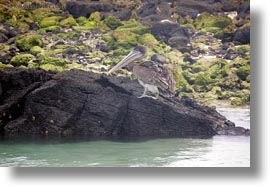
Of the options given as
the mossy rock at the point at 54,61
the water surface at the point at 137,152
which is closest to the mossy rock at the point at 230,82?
the water surface at the point at 137,152

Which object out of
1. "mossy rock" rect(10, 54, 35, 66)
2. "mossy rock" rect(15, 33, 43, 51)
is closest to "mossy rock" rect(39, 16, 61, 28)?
"mossy rock" rect(15, 33, 43, 51)

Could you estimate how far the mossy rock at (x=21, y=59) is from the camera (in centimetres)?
474

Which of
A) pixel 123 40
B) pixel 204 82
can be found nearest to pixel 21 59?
pixel 123 40

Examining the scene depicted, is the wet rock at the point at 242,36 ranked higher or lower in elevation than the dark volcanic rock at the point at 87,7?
lower

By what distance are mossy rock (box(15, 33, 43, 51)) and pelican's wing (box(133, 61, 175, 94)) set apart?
2.84ft

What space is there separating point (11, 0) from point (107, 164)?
1645 millimetres

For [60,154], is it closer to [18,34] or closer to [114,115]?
[114,115]

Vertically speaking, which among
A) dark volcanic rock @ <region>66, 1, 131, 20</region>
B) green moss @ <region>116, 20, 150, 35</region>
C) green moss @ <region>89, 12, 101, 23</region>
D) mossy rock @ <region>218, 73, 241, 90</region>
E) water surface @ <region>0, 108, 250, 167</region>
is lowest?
water surface @ <region>0, 108, 250, 167</region>

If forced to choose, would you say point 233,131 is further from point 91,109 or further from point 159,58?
point 91,109

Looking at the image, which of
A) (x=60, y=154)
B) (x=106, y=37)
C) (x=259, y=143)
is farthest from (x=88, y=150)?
(x=259, y=143)

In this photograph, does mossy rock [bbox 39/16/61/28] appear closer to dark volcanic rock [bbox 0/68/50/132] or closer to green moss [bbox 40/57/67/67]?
green moss [bbox 40/57/67/67]

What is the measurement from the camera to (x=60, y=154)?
4.48 metres

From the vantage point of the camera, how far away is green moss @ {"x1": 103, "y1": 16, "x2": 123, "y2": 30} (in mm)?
4852

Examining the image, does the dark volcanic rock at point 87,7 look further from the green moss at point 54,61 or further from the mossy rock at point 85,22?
the green moss at point 54,61
